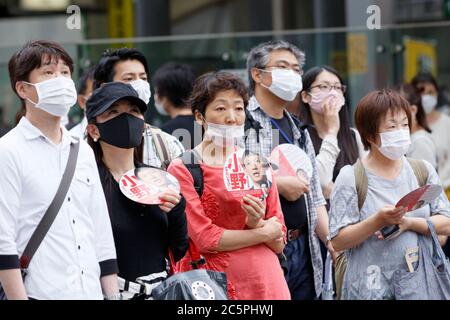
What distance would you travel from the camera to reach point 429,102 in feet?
34.2

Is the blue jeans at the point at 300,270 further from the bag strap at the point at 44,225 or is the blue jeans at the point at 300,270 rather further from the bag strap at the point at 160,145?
the bag strap at the point at 44,225

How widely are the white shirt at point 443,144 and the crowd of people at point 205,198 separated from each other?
9.62 ft

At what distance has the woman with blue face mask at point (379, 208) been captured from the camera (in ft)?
18.7

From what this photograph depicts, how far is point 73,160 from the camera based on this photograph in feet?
16.4

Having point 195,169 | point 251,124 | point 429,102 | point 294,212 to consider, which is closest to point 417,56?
point 429,102

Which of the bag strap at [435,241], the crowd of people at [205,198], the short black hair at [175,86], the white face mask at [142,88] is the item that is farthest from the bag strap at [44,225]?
the short black hair at [175,86]

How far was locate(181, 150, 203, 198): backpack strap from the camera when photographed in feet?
18.1

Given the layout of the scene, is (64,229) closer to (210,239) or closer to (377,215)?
(210,239)

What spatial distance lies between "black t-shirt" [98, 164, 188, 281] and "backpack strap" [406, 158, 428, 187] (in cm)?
136

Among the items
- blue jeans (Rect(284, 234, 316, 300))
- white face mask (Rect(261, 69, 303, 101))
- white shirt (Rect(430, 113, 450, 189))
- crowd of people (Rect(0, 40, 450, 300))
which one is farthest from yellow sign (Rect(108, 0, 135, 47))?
blue jeans (Rect(284, 234, 316, 300))

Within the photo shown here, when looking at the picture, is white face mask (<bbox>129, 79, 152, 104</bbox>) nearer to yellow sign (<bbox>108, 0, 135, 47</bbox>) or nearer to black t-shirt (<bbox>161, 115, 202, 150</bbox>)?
black t-shirt (<bbox>161, 115, 202, 150</bbox>)
